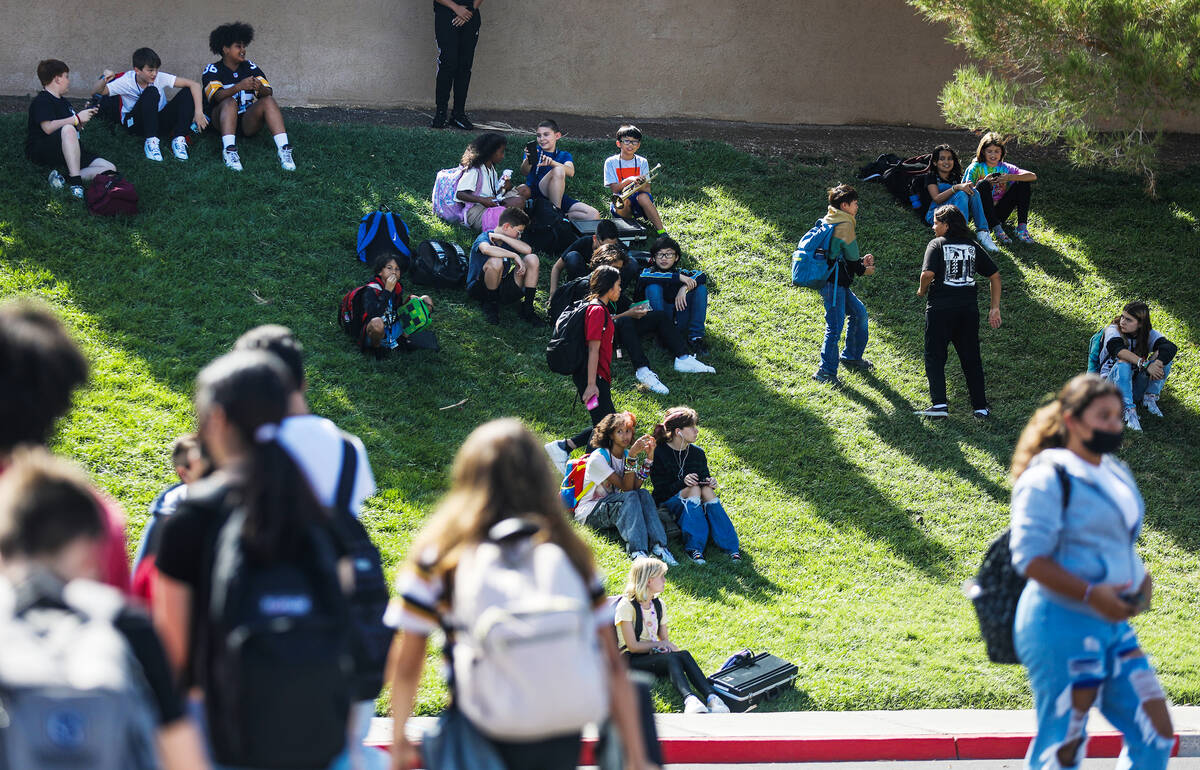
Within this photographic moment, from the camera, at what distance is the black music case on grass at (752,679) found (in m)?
7.11

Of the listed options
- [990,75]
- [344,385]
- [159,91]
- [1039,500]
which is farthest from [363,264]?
[1039,500]

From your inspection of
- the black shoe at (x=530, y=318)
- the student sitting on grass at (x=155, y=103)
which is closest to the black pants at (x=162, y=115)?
the student sitting on grass at (x=155, y=103)

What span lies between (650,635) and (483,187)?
281 inches

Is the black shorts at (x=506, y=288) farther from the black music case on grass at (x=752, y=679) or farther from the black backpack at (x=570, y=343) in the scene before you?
the black music case on grass at (x=752, y=679)

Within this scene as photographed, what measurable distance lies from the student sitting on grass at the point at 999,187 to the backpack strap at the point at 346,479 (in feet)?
40.5

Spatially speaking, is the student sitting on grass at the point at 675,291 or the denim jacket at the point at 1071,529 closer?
the denim jacket at the point at 1071,529

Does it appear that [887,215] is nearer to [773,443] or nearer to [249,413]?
[773,443]

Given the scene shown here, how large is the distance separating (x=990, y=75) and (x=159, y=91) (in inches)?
366

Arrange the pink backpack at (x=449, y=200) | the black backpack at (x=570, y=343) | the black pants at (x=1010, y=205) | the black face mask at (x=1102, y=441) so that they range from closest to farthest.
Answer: the black face mask at (x=1102, y=441), the black backpack at (x=570, y=343), the pink backpack at (x=449, y=200), the black pants at (x=1010, y=205)

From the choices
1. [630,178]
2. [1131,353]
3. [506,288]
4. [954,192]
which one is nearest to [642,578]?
[506,288]

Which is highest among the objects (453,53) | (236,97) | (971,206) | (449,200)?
(453,53)

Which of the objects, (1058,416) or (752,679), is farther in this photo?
(752,679)

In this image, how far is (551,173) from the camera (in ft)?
44.7

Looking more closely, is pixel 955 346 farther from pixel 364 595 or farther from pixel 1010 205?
pixel 364 595
